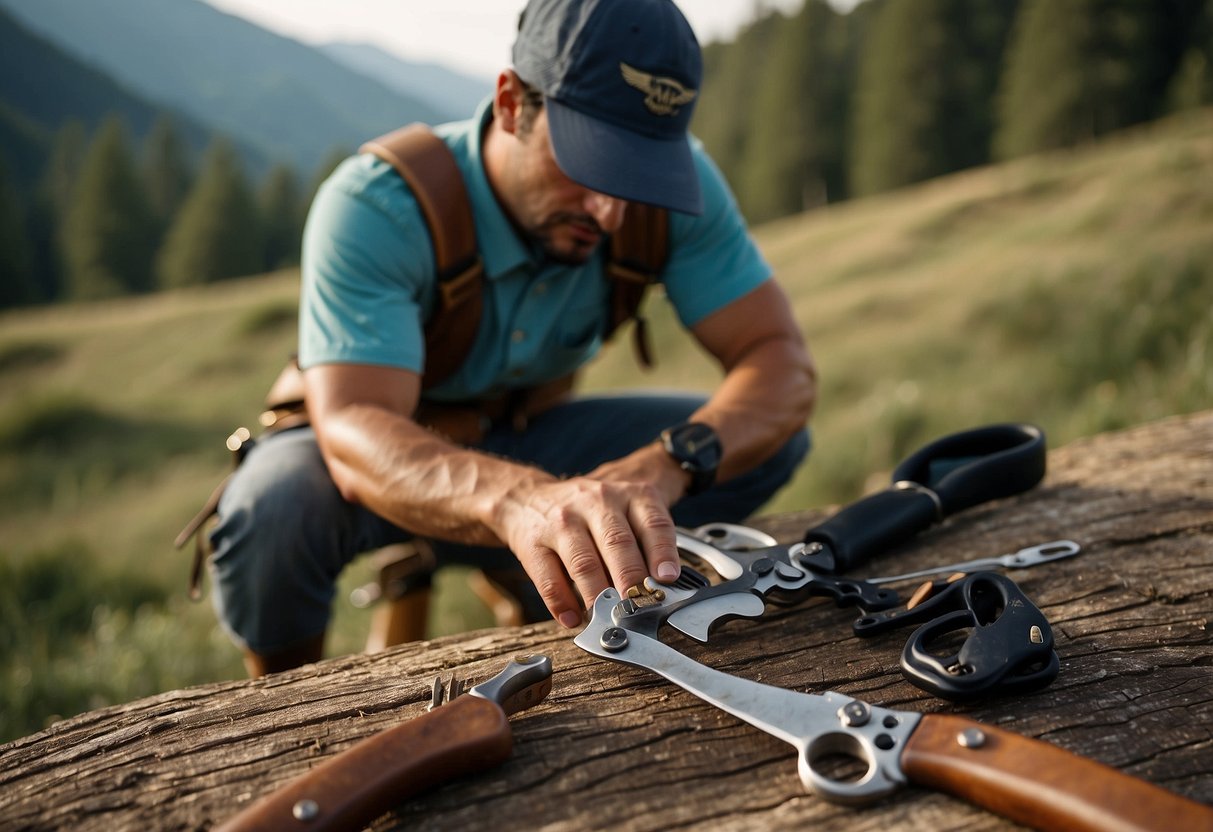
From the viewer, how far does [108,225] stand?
56.9 metres

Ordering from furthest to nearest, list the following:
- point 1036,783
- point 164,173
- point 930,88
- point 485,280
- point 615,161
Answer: point 164,173
point 930,88
point 485,280
point 615,161
point 1036,783

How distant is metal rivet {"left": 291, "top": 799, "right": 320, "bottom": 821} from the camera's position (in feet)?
4.62

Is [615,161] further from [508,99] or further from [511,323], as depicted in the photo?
[511,323]

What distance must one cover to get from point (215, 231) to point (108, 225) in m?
7.36

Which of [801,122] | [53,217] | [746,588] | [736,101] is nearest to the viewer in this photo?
[746,588]

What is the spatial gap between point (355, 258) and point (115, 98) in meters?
130

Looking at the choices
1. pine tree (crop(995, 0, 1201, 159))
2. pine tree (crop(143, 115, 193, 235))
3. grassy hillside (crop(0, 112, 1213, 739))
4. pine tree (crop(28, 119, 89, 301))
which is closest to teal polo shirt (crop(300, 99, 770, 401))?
grassy hillside (crop(0, 112, 1213, 739))

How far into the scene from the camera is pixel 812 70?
146ft

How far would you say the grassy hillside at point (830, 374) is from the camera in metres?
5.18

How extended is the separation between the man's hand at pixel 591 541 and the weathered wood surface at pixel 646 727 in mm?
182

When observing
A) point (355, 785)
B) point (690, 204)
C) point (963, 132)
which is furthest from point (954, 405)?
point (963, 132)

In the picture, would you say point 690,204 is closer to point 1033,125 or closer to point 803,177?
point 1033,125

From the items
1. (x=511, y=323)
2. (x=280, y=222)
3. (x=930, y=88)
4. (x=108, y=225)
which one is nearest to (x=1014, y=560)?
(x=511, y=323)

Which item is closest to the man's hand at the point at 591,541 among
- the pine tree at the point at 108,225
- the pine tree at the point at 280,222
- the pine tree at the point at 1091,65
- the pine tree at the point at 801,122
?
the pine tree at the point at 1091,65
